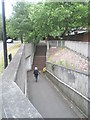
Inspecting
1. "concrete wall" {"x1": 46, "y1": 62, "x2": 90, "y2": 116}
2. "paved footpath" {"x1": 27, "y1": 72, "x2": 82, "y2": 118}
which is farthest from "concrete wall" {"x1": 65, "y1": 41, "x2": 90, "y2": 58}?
"paved footpath" {"x1": 27, "y1": 72, "x2": 82, "y2": 118}

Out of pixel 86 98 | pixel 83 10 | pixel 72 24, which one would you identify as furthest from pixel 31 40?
pixel 86 98

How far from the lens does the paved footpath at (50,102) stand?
10.9 meters

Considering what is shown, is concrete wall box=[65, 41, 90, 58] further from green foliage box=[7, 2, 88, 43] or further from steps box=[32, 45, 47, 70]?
steps box=[32, 45, 47, 70]

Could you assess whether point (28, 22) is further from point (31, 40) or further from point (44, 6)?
point (44, 6)

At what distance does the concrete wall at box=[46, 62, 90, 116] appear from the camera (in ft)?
35.5

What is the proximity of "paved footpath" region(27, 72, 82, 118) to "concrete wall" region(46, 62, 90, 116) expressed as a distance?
486 mm

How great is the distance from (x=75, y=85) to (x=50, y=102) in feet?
6.77

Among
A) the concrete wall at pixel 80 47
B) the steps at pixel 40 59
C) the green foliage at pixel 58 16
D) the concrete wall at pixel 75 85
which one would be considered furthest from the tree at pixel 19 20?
the concrete wall at pixel 75 85

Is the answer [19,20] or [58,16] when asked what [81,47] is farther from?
[19,20]

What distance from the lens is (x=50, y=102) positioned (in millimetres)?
12641

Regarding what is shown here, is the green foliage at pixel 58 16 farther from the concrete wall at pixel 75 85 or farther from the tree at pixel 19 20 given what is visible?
the concrete wall at pixel 75 85

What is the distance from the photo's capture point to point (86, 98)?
10.6m

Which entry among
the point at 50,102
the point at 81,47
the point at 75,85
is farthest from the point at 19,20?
the point at 75,85

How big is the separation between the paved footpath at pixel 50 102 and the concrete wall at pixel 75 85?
1.59 feet
